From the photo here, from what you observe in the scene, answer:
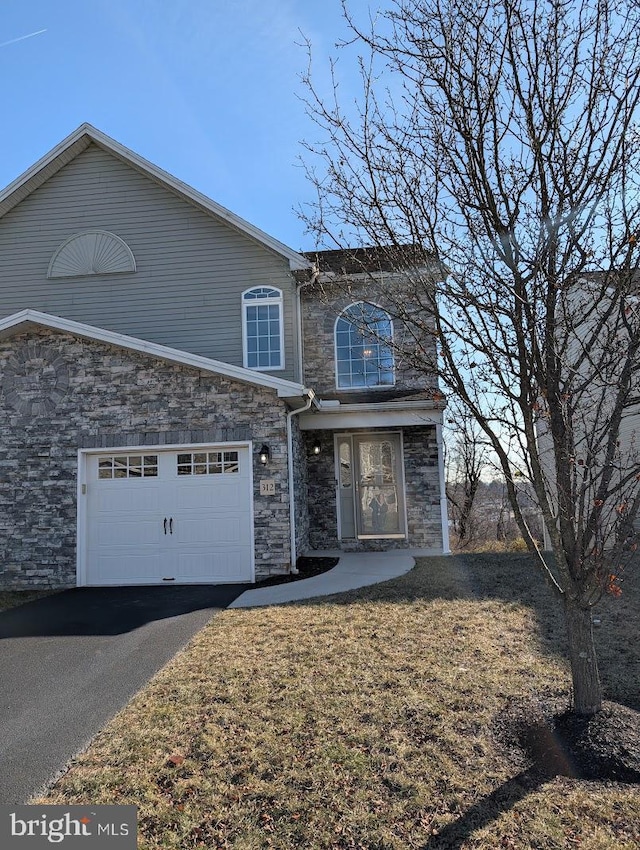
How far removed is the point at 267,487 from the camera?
9.11m

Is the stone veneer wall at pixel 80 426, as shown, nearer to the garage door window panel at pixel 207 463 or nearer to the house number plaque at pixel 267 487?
the house number plaque at pixel 267 487

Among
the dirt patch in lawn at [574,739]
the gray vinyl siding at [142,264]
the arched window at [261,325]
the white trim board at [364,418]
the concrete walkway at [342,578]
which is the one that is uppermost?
the gray vinyl siding at [142,264]

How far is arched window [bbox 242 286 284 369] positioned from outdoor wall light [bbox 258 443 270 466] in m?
2.92

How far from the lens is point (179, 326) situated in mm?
11688

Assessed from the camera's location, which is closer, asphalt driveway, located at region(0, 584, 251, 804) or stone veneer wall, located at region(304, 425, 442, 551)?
asphalt driveway, located at region(0, 584, 251, 804)

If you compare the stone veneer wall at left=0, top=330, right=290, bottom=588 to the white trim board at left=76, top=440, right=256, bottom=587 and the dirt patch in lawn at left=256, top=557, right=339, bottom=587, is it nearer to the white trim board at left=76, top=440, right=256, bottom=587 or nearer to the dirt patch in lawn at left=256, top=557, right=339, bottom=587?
the white trim board at left=76, top=440, right=256, bottom=587

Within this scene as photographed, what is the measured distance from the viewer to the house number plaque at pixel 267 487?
9.09 metres

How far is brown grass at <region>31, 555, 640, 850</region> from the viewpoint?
8.77 ft

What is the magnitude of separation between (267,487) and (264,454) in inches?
21.5

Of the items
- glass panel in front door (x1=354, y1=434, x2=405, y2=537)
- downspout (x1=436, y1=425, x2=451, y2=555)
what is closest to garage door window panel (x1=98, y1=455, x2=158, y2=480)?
glass panel in front door (x1=354, y1=434, x2=405, y2=537)

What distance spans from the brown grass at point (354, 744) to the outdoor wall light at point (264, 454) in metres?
3.28

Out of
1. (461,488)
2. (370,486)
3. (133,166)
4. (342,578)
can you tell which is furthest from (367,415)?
(461,488)

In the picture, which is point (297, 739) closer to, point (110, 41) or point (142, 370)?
point (142, 370)

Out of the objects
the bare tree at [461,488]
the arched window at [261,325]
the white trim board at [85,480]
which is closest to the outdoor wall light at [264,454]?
the white trim board at [85,480]
